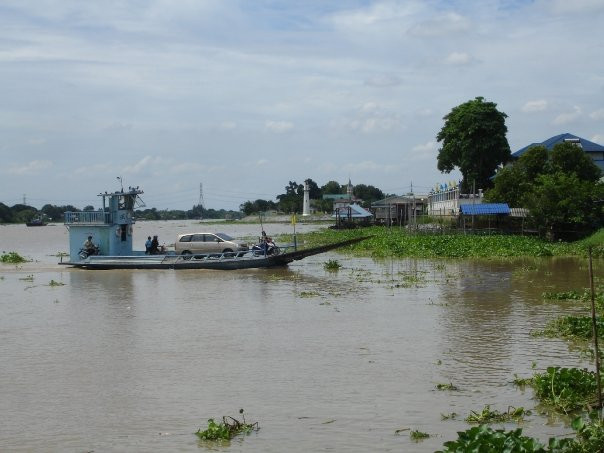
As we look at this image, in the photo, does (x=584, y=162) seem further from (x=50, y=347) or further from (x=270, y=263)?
(x=50, y=347)

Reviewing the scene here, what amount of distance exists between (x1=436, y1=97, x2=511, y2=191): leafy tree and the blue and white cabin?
115 feet

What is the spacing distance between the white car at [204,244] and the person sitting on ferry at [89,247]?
3497mm

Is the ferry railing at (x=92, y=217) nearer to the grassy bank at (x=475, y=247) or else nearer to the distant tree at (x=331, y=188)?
the grassy bank at (x=475, y=247)

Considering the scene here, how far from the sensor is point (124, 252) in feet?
106

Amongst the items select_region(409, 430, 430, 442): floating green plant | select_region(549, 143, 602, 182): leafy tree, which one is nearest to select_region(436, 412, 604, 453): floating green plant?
select_region(409, 430, 430, 442): floating green plant

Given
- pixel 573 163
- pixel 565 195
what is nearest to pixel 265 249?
pixel 565 195

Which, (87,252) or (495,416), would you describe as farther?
(87,252)

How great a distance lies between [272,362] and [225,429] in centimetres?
395

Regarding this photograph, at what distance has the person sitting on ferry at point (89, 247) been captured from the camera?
3144cm

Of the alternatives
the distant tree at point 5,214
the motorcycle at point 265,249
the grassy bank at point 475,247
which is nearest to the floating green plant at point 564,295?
the motorcycle at point 265,249

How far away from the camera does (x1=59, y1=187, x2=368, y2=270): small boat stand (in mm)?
29375

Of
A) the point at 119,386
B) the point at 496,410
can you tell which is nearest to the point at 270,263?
the point at 119,386

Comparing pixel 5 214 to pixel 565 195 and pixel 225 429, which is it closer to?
pixel 565 195

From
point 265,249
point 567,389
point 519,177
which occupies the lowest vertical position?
point 567,389
